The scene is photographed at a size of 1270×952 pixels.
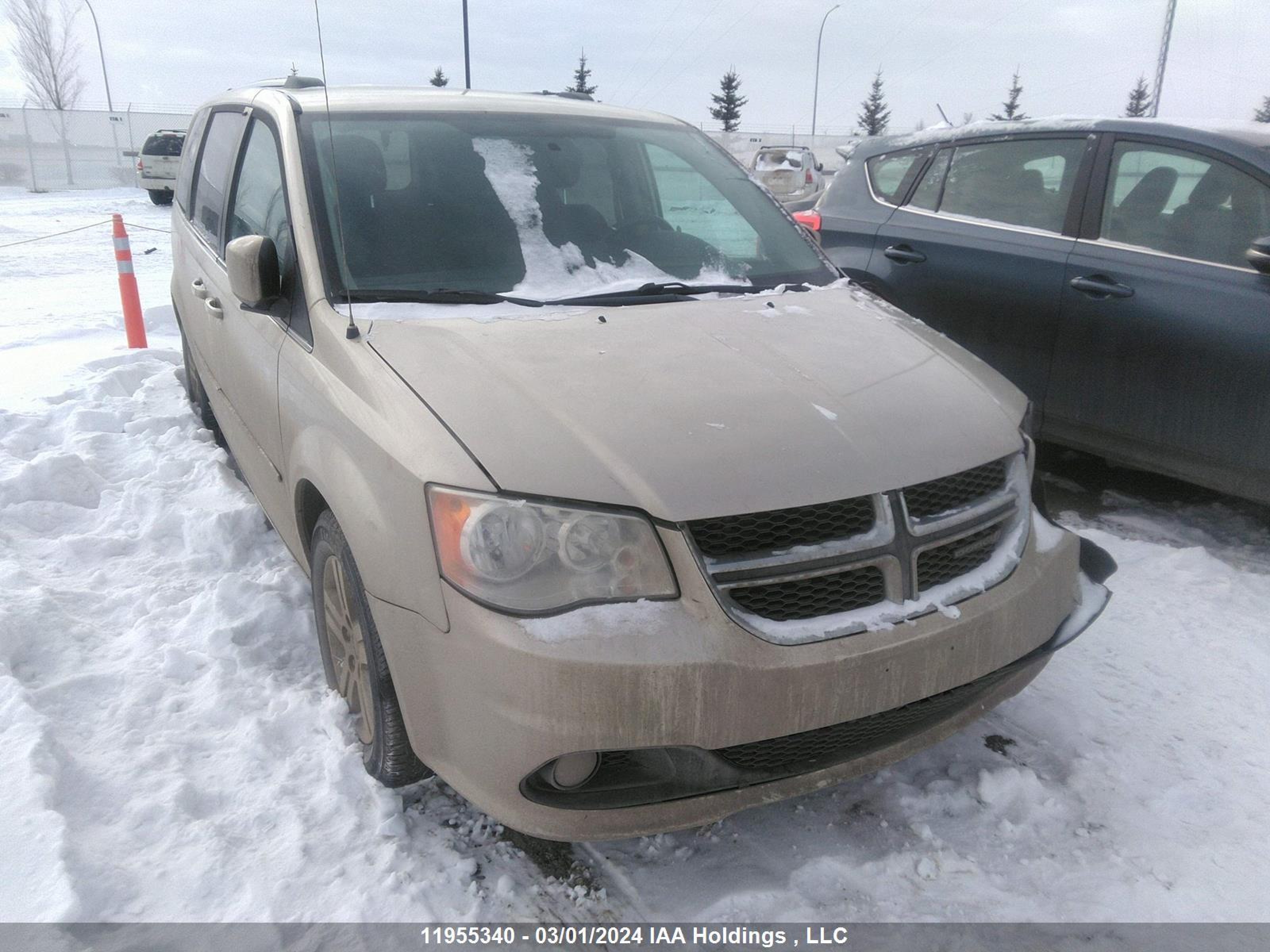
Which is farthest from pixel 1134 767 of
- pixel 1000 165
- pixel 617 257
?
pixel 1000 165

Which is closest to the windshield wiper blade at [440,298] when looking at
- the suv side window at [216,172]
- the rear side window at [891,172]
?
the suv side window at [216,172]

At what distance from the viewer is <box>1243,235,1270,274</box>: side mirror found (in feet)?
11.4

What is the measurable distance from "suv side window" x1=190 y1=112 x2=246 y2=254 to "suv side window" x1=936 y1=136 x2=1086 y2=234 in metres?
3.44

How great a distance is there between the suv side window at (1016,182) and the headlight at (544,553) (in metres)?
3.42

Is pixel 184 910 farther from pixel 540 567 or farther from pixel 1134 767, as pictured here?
pixel 1134 767

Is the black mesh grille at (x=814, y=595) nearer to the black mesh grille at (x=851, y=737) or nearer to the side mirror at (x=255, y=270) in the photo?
the black mesh grille at (x=851, y=737)

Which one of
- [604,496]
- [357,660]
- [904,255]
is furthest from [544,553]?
[904,255]

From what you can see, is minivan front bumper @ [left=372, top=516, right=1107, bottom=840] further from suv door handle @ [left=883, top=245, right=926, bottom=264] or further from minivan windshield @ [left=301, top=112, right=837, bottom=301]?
suv door handle @ [left=883, top=245, right=926, bottom=264]

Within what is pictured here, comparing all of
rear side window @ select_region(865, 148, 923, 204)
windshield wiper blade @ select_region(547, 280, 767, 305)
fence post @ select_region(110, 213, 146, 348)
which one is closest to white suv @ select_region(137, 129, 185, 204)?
fence post @ select_region(110, 213, 146, 348)

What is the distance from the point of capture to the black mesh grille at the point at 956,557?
2.10 m

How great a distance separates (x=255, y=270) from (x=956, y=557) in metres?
2.02

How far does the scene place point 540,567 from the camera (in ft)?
6.15

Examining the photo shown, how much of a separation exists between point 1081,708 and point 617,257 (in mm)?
1978

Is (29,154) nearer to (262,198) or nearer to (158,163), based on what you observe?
(158,163)
